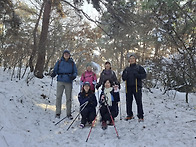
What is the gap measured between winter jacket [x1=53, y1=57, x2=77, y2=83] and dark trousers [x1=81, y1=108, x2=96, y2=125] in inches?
47.8

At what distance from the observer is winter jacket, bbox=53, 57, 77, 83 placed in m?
5.53

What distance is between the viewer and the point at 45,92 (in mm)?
7277

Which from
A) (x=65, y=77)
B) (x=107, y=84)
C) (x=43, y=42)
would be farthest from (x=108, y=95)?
(x=43, y=42)

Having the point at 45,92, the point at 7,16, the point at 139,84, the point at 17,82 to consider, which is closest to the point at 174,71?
the point at 139,84

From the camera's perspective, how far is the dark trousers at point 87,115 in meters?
4.89

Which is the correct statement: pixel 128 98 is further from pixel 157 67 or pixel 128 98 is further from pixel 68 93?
pixel 157 67

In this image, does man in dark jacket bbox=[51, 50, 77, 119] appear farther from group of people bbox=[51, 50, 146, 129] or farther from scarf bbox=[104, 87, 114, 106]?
scarf bbox=[104, 87, 114, 106]

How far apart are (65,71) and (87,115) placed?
1636 millimetres

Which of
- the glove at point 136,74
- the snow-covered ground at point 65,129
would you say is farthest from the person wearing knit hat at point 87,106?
the glove at point 136,74

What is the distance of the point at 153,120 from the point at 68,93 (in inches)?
110

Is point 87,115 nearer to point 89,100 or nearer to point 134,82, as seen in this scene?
point 89,100

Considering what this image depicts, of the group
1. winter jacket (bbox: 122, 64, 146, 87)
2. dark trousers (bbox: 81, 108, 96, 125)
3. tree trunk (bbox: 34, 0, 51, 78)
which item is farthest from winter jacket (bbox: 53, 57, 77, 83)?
tree trunk (bbox: 34, 0, 51, 78)

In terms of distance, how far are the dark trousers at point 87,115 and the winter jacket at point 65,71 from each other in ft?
3.98

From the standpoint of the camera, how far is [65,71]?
5586 millimetres
